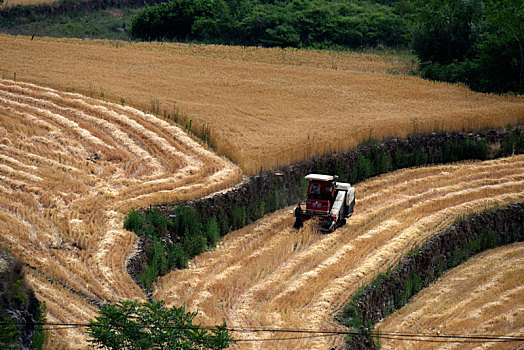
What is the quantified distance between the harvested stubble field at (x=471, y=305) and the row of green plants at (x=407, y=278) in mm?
270

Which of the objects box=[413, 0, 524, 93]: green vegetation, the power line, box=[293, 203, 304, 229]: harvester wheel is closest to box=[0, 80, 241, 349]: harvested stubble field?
the power line

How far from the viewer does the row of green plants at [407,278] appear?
15.1 m

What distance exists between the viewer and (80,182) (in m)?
21.1

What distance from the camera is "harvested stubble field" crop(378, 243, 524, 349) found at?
51.4 feet

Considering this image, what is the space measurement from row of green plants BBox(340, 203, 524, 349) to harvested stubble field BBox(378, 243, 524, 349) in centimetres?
27

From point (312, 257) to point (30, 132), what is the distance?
40.0 ft

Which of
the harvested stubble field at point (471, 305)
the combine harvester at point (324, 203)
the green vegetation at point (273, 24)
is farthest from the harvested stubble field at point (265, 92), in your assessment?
the green vegetation at point (273, 24)

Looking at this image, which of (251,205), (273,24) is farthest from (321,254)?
(273,24)

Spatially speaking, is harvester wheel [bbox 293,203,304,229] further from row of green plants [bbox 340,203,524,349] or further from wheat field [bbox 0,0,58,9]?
wheat field [bbox 0,0,58,9]

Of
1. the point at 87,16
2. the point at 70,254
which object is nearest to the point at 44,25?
the point at 87,16

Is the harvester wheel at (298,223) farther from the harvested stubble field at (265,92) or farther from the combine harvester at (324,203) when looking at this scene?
the harvested stubble field at (265,92)

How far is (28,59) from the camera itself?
1401 inches

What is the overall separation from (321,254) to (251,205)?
12.9 feet

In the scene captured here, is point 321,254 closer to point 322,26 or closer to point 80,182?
point 80,182
